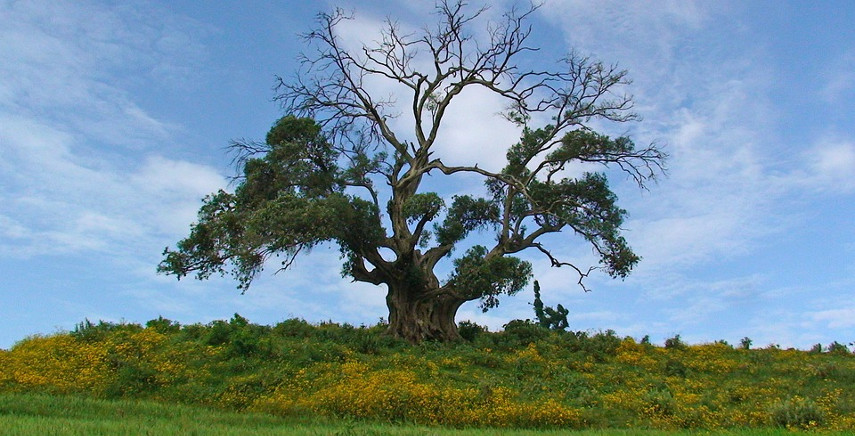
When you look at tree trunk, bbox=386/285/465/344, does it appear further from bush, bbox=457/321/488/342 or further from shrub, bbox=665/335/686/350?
shrub, bbox=665/335/686/350

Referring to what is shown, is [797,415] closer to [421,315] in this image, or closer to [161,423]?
[161,423]

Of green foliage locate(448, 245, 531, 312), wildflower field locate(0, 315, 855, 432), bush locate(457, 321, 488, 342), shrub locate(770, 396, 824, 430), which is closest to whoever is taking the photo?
shrub locate(770, 396, 824, 430)

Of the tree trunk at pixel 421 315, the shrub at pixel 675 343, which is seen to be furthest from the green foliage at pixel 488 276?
the shrub at pixel 675 343

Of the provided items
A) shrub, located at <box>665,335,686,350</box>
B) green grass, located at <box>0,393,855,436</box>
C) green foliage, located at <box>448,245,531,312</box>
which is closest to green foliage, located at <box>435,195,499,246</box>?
green foliage, located at <box>448,245,531,312</box>

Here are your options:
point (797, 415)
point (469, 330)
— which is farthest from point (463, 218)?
point (797, 415)

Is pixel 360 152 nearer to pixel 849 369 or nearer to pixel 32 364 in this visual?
pixel 32 364

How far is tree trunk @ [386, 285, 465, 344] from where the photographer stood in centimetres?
2639

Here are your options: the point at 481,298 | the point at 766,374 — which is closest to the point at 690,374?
the point at 766,374

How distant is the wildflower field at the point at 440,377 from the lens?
14352 mm

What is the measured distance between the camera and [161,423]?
12.1 m

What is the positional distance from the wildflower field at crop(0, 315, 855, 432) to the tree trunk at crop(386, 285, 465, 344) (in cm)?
118

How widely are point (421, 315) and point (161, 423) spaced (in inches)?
603

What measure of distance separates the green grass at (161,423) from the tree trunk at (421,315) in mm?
11908

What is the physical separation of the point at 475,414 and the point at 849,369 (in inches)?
571
